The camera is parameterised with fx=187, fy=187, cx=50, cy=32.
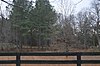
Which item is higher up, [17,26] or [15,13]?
[15,13]

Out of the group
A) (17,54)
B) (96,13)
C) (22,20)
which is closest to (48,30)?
(22,20)

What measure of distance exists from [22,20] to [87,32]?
536 inches

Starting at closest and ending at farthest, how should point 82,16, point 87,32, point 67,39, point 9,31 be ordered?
point 67,39 < point 9,31 < point 87,32 < point 82,16

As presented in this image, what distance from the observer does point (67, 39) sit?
1888cm

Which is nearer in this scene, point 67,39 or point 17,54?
point 17,54

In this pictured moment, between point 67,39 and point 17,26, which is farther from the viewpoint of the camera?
point 17,26

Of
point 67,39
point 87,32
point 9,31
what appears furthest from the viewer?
Answer: point 87,32

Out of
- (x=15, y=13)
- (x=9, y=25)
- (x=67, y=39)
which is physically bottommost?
(x=67, y=39)

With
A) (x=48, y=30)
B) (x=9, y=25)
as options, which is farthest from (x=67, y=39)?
(x=9, y=25)

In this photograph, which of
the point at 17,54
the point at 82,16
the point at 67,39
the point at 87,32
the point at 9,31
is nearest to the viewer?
the point at 17,54

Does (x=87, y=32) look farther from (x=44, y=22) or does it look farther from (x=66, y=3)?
(x=66, y=3)

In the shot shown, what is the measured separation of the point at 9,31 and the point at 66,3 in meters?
17.5

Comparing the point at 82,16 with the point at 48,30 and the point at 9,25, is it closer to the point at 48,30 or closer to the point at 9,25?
→ the point at 48,30

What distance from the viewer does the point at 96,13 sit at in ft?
130
